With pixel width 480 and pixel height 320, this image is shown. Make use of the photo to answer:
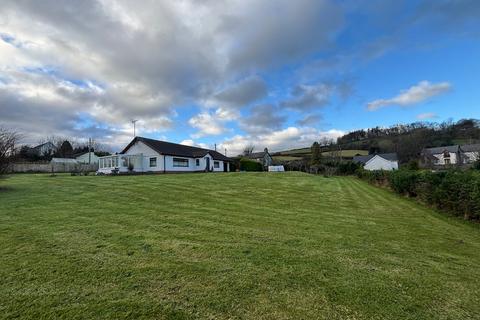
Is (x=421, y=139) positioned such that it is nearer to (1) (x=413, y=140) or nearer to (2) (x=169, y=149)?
(1) (x=413, y=140)

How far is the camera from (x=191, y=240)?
546cm

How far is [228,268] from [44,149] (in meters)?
87.5

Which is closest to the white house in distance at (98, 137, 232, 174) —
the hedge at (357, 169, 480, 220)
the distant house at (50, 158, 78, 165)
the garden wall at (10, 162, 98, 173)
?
the garden wall at (10, 162, 98, 173)

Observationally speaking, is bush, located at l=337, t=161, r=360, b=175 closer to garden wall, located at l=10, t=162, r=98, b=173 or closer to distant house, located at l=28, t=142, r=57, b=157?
garden wall, located at l=10, t=162, r=98, b=173

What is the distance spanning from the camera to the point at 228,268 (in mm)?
4121

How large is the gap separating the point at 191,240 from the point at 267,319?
287 cm

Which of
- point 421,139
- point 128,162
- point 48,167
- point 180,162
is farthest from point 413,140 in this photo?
point 48,167

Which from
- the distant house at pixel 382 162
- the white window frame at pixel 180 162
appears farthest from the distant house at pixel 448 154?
the white window frame at pixel 180 162

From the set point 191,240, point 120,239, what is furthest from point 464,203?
point 120,239

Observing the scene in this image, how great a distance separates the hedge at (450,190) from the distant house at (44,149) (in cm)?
8009

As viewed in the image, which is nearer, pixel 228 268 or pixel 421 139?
pixel 228 268

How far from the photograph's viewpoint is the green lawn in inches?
121

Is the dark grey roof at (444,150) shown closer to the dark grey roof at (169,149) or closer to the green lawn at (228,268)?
the dark grey roof at (169,149)

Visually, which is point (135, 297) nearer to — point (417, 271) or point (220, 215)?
point (417, 271)
